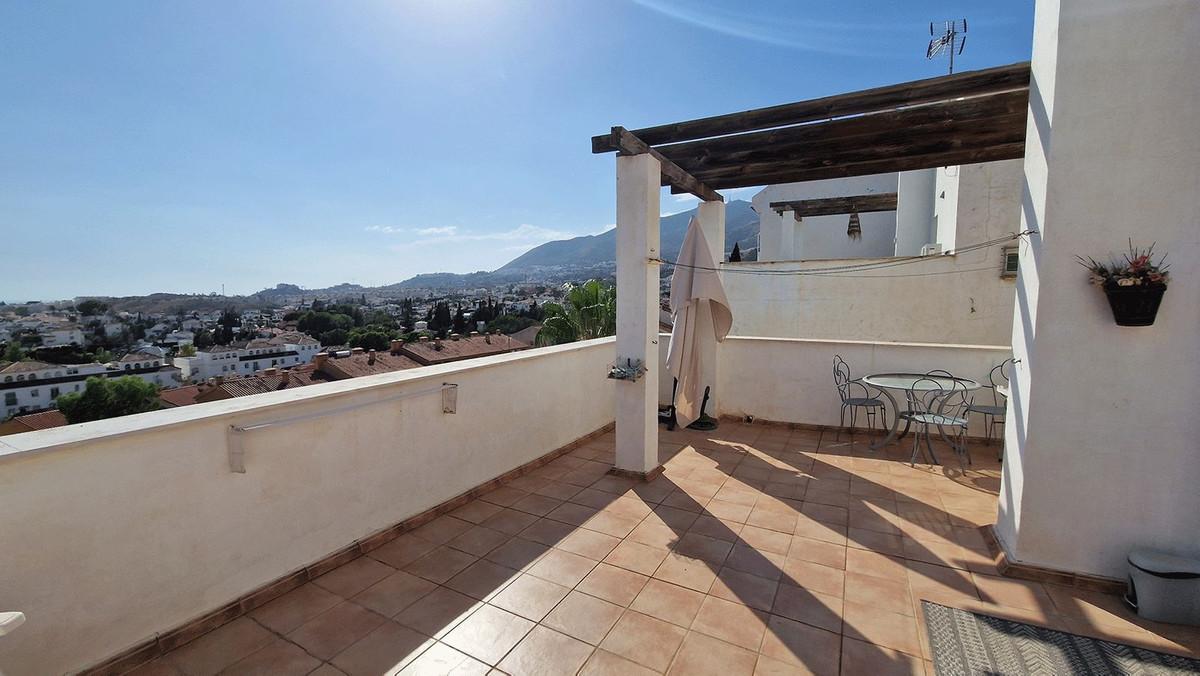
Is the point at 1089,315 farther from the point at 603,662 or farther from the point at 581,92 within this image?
the point at 581,92

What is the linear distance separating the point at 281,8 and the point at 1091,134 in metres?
7.23

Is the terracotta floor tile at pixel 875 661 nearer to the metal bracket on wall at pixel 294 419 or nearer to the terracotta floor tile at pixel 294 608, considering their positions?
the terracotta floor tile at pixel 294 608

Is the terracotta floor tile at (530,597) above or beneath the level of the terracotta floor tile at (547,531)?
above

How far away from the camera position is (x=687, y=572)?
286 cm

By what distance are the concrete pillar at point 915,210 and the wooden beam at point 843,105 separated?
821 cm

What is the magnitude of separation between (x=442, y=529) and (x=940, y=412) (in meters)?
5.49

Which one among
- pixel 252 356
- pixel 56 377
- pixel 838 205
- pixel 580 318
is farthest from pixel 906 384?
pixel 252 356

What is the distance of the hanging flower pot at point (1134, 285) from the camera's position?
2348 mm

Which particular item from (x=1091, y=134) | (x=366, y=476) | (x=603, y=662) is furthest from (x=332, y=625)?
(x=1091, y=134)

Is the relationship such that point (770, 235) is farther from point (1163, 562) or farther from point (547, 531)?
point (547, 531)

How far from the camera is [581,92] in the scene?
25.5 ft

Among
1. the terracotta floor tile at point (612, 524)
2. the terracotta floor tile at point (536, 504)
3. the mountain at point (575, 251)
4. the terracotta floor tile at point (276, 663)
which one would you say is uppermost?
the mountain at point (575, 251)

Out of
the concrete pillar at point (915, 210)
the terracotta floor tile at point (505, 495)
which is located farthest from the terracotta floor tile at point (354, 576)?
the concrete pillar at point (915, 210)

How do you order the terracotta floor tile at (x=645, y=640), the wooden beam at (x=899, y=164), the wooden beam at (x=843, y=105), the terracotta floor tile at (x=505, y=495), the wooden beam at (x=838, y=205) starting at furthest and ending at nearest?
1. the wooden beam at (x=838, y=205)
2. the wooden beam at (x=899, y=164)
3. the terracotta floor tile at (x=505, y=495)
4. the wooden beam at (x=843, y=105)
5. the terracotta floor tile at (x=645, y=640)
